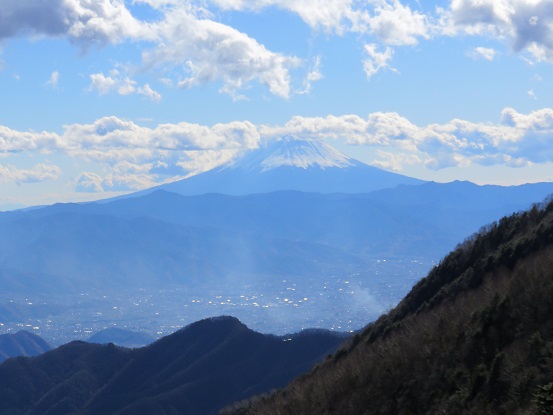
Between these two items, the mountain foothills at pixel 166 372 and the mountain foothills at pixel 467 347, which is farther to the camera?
the mountain foothills at pixel 166 372

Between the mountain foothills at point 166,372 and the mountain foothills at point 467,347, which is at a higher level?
the mountain foothills at point 467,347

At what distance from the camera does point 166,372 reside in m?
144

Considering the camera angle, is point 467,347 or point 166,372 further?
point 166,372

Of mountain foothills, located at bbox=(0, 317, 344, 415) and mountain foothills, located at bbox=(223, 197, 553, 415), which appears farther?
mountain foothills, located at bbox=(0, 317, 344, 415)

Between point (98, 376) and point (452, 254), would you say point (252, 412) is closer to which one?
point (452, 254)

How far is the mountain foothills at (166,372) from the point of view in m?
129

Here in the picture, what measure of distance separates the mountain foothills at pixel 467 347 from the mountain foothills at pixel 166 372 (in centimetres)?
6180

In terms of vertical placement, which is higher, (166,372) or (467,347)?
(467,347)

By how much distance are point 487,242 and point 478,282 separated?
705cm

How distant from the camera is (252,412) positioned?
69.6m

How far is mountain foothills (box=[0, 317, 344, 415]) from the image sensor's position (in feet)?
424

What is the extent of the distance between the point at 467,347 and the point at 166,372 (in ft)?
358

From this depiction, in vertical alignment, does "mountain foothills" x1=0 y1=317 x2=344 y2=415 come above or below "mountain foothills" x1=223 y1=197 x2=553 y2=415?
below

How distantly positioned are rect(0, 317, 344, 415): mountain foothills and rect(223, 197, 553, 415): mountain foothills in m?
61.8
